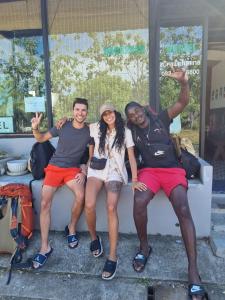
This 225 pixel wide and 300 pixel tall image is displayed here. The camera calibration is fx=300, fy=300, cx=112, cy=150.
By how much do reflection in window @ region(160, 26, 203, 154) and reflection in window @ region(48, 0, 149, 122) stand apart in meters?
0.28

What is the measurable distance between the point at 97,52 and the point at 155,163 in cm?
204

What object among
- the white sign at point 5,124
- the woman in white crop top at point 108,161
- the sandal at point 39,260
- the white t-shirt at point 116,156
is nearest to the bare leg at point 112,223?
the woman in white crop top at point 108,161

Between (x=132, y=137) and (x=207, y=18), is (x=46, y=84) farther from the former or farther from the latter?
(x=207, y=18)

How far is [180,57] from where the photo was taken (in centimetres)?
420

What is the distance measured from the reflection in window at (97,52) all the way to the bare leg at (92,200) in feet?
5.02

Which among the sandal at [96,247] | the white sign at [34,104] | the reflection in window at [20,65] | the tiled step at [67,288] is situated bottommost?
the tiled step at [67,288]

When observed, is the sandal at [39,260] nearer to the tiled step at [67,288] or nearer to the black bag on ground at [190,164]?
the tiled step at [67,288]

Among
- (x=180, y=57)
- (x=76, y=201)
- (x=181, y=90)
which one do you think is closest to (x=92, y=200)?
(x=76, y=201)

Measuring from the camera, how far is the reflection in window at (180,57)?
4125 mm

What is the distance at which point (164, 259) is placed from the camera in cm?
286

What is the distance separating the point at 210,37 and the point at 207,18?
1.02 m

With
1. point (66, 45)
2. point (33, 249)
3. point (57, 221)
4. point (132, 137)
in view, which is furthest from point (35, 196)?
point (66, 45)

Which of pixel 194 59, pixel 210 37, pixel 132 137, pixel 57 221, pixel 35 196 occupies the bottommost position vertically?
pixel 57 221

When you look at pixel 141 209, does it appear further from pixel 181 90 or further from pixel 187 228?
pixel 181 90
